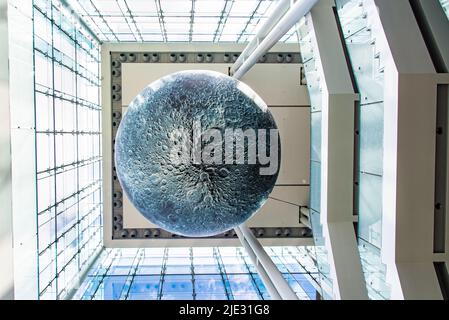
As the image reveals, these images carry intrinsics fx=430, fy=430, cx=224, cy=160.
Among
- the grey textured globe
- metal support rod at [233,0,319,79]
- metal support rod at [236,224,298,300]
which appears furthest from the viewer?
metal support rod at [236,224,298,300]

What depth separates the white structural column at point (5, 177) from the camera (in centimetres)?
785

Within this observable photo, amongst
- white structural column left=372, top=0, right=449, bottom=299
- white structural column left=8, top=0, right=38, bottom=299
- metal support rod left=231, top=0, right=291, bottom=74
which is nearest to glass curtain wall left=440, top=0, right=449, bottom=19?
white structural column left=372, top=0, right=449, bottom=299

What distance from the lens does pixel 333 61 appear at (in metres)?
6.60

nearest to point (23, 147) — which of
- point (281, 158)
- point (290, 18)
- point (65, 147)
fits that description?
point (65, 147)

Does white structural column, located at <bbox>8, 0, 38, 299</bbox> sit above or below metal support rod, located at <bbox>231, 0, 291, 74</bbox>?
below

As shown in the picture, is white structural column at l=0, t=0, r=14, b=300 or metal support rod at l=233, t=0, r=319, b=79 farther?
white structural column at l=0, t=0, r=14, b=300

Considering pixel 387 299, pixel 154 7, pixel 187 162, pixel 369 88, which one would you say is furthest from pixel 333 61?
pixel 154 7

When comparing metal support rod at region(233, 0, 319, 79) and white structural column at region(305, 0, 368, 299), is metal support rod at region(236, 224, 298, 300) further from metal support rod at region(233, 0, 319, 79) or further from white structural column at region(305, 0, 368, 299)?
metal support rod at region(233, 0, 319, 79)

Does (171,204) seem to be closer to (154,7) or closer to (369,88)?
(369,88)

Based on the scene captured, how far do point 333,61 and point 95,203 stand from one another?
11.0 m

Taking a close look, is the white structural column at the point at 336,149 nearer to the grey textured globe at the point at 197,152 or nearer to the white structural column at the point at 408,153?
the grey textured globe at the point at 197,152

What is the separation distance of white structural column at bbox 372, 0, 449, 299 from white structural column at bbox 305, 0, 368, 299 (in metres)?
2.17

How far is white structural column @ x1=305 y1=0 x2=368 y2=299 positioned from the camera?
6.25 metres

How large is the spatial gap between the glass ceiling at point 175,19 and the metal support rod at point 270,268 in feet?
19.7
